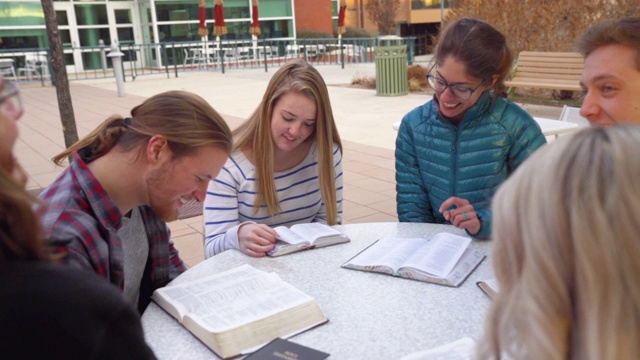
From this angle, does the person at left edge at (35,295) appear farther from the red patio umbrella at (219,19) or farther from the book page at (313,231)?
the red patio umbrella at (219,19)

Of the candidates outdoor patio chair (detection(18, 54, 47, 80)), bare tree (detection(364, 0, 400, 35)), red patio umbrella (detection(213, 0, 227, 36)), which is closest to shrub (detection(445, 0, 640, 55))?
red patio umbrella (detection(213, 0, 227, 36))

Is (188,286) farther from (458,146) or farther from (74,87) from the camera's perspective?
(74,87)

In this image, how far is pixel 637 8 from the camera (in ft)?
27.8

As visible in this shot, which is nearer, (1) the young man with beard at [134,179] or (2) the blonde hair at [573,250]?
(2) the blonde hair at [573,250]

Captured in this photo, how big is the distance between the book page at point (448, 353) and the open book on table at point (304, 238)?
774 mm

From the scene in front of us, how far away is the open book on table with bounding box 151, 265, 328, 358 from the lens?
1.36 metres

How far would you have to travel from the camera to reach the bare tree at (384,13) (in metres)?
26.0

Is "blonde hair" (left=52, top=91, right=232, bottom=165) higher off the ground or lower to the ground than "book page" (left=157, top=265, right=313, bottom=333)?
higher

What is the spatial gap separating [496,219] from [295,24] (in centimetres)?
2485

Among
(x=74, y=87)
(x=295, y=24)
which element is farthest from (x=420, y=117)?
(x=295, y=24)

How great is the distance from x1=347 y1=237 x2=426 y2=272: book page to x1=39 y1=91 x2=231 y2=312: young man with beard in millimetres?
556

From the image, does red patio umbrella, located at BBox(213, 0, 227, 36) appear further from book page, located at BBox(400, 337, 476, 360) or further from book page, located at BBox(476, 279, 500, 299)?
book page, located at BBox(400, 337, 476, 360)

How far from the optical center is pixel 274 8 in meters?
23.3

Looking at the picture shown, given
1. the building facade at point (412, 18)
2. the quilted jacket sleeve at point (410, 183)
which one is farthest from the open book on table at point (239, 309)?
the building facade at point (412, 18)
